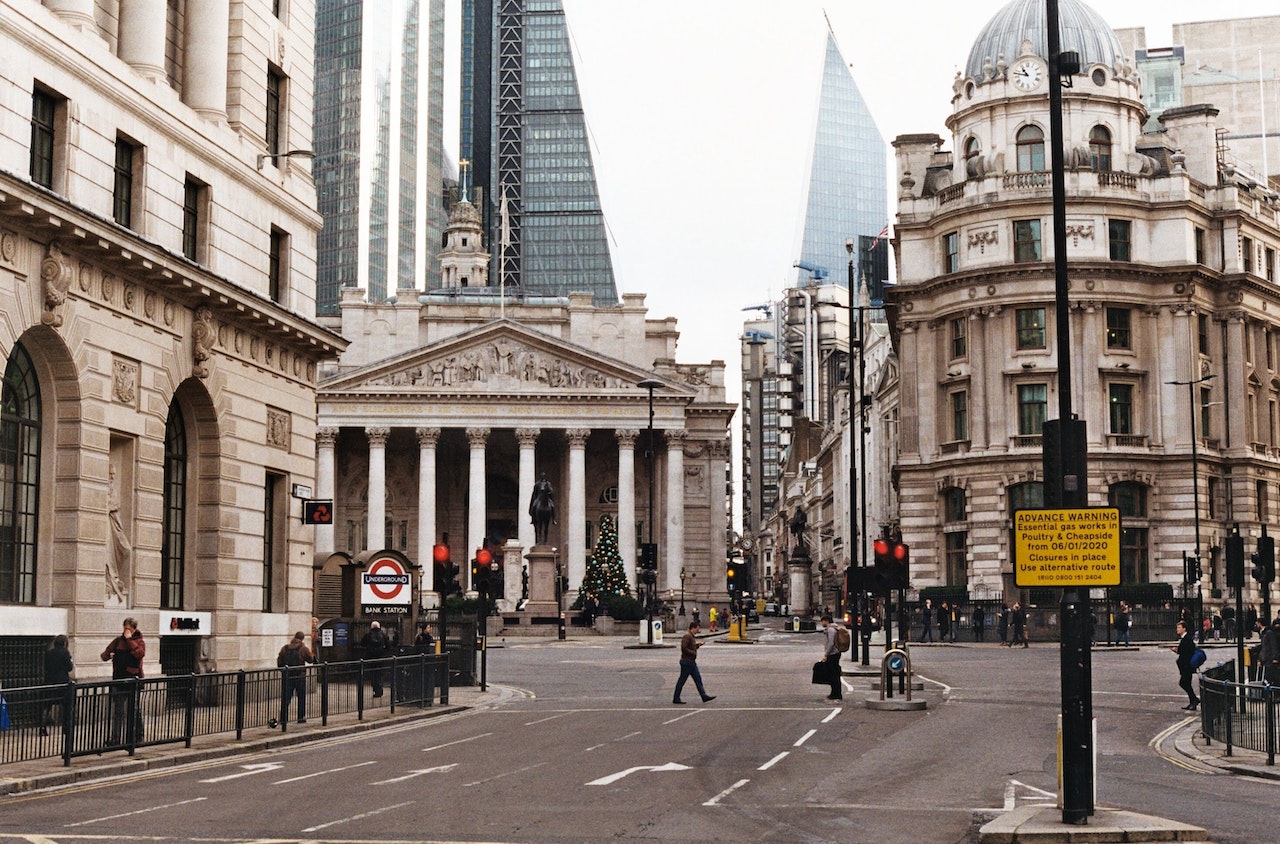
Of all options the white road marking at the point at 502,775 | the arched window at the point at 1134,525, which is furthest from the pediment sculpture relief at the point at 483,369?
the white road marking at the point at 502,775

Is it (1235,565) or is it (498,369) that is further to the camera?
(498,369)

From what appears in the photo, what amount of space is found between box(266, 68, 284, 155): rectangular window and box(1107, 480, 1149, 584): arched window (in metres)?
43.3

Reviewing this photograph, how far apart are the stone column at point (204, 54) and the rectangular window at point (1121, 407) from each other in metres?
47.0

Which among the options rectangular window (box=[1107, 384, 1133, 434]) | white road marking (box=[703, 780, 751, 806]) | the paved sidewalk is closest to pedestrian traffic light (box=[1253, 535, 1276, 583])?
the paved sidewalk

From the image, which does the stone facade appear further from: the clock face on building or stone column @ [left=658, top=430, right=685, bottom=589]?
stone column @ [left=658, top=430, right=685, bottom=589]

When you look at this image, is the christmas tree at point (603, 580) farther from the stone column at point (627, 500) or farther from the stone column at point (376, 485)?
the stone column at point (376, 485)

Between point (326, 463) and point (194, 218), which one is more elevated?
point (194, 218)

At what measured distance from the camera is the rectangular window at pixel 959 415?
71188 millimetres

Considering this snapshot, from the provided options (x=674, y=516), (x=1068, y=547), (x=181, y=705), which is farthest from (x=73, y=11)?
(x=674, y=516)

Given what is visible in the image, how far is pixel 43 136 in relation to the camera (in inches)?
1062

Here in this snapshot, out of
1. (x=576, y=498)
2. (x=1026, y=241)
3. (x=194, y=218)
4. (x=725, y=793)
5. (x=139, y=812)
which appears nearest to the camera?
(x=139, y=812)

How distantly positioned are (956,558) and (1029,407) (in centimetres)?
728

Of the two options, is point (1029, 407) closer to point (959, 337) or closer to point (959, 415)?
point (959, 415)

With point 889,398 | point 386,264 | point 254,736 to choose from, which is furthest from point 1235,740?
point 386,264
